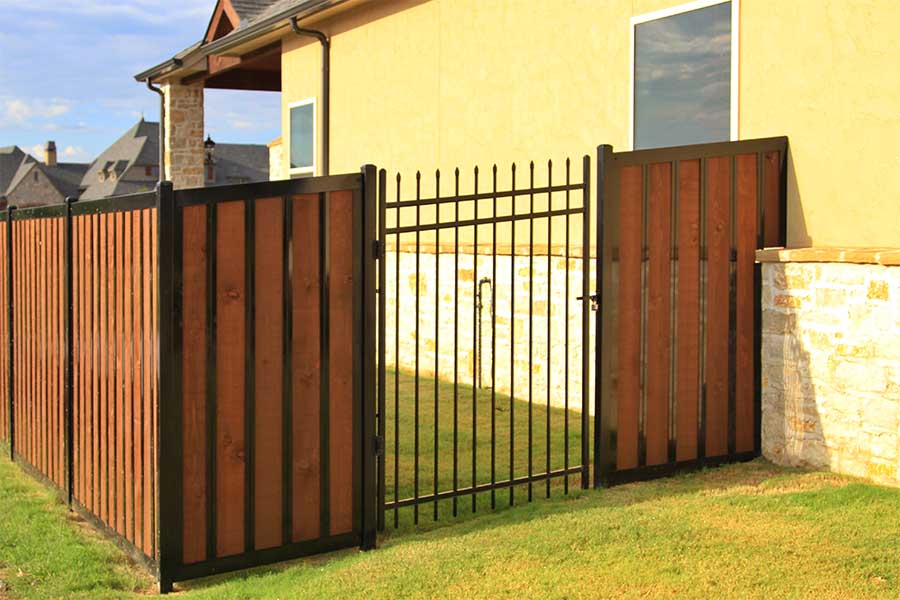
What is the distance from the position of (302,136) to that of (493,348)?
10340 millimetres

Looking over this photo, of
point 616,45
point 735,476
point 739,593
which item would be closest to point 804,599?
point 739,593

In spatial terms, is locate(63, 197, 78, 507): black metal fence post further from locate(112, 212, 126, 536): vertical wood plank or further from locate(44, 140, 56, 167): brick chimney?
locate(44, 140, 56, 167): brick chimney

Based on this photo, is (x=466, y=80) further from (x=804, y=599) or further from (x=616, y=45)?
(x=804, y=599)

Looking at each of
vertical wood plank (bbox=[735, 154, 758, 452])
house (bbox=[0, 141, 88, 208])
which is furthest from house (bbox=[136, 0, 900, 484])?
house (bbox=[0, 141, 88, 208])

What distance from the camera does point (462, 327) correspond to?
12.0m

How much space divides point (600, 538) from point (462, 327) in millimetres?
6310

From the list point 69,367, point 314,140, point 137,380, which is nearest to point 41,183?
point 314,140

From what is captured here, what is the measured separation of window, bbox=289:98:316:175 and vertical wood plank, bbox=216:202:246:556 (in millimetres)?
10265

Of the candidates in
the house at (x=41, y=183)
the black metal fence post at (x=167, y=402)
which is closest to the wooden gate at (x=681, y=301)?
the black metal fence post at (x=167, y=402)

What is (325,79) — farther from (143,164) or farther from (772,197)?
(143,164)

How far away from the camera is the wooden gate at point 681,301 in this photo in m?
7.24

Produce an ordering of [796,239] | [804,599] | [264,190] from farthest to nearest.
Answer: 1. [796,239]
2. [264,190]
3. [804,599]

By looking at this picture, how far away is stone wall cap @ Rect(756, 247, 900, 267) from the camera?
22.7 ft

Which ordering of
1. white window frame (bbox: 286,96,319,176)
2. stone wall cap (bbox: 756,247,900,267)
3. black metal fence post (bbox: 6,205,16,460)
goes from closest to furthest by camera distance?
1. stone wall cap (bbox: 756,247,900,267)
2. black metal fence post (bbox: 6,205,16,460)
3. white window frame (bbox: 286,96,319,176)
